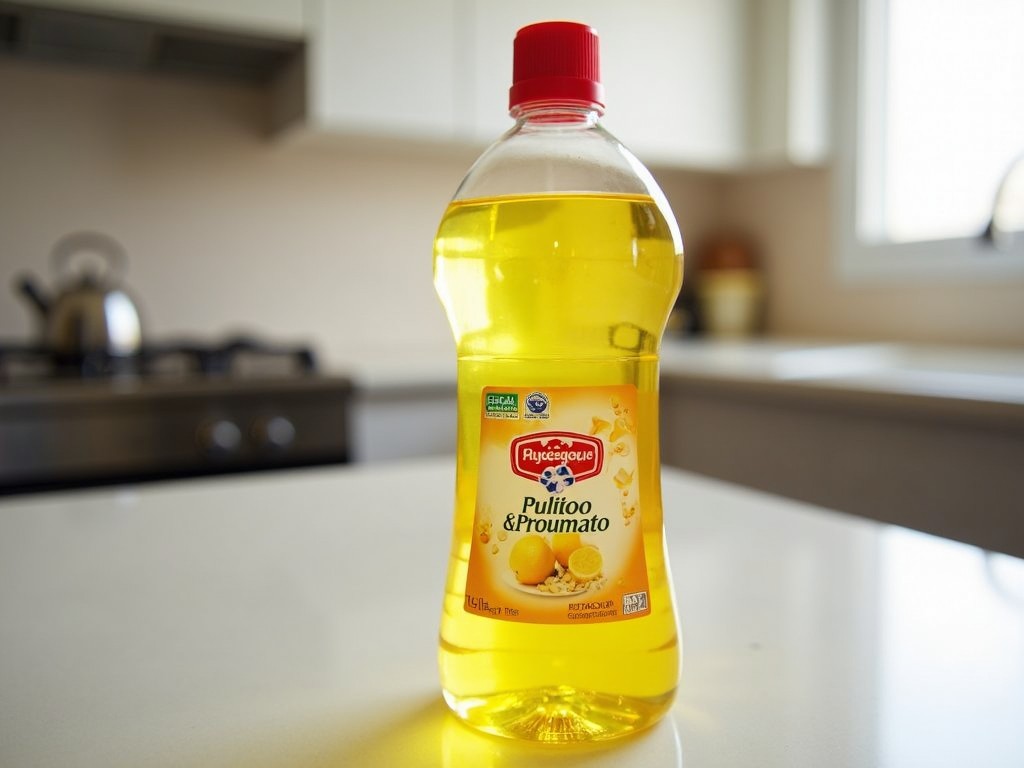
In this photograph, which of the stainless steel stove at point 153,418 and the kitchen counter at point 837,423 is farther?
the stainless steel stove at point 153,418

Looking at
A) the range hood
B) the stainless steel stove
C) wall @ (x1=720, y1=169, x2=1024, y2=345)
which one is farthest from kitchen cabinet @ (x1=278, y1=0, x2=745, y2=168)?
the stainless steel stove

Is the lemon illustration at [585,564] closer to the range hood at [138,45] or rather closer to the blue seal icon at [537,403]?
the blue seal icon at [537,403]

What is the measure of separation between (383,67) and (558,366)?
1685mm

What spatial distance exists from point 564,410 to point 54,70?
2060 mm

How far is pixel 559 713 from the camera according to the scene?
0.39m

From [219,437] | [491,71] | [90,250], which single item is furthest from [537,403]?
[90,250]

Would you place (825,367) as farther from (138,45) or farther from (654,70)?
(138,45)

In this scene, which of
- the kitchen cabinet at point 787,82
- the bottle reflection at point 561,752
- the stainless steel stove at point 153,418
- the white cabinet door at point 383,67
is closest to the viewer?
the bottle reflection at point 561,752

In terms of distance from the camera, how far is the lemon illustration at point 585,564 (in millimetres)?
373

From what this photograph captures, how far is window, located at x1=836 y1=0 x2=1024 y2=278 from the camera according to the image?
2072 millimetres

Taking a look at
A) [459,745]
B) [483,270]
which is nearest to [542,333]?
[483,270]

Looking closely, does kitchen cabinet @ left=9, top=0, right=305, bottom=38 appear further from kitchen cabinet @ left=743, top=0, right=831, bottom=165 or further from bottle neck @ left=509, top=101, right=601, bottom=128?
bottle neck @ left=509, top=101, right=601, bottom=128

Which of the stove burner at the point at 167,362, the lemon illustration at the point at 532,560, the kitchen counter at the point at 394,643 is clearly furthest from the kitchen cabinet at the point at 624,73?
the lemon illustration at the point at 532,560

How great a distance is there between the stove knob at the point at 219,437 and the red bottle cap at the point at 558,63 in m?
1.35
